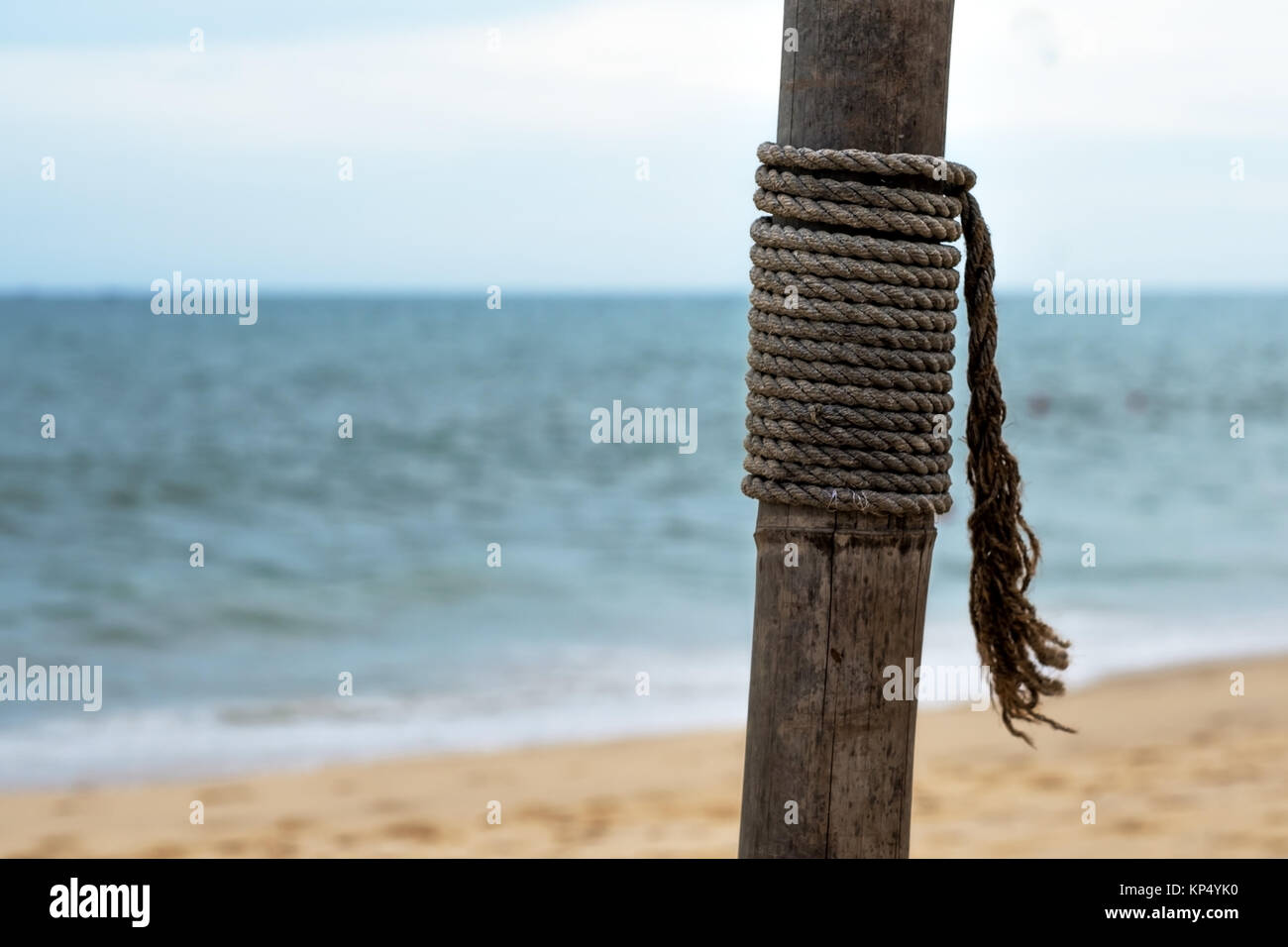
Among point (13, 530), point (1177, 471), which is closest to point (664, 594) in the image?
point (13, 530)

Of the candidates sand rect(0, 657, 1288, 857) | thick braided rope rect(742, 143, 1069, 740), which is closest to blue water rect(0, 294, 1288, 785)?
sand rect(0, 657, 1288, 857)

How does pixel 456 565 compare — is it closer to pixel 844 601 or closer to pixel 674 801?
pixel 674 801

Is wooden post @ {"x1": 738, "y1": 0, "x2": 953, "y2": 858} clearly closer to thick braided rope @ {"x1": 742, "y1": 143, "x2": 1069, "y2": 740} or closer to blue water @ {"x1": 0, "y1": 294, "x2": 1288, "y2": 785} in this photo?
thick braided rope @ {"x1": 742, "y1": 143, "x2": 1069, "y2": 740}

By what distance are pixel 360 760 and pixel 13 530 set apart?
587 cm

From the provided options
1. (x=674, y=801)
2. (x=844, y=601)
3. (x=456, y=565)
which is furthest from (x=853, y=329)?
(x=456, y=565)

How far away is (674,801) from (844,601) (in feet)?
10.6

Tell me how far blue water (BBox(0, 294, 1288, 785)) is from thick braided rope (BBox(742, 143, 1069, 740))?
300 centimetres

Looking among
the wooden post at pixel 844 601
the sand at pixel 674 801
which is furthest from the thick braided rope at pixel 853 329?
the sand at pixel 674 801

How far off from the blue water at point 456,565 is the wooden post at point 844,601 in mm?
3021

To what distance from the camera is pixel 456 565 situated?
28.4 ft

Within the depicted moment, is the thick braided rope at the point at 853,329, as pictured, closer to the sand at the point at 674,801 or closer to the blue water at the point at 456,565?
the sand at the point at 674,801

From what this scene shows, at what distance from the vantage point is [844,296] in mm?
1665

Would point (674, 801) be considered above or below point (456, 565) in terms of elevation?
below
